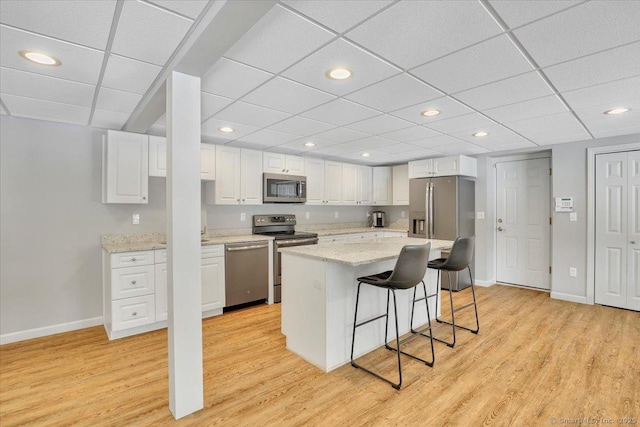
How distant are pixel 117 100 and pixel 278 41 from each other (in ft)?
5.71

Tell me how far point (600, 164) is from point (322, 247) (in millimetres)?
3953

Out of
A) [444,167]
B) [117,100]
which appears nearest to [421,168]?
[444,167]

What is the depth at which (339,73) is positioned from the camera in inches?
85.0

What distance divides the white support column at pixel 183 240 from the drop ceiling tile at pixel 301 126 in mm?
1366

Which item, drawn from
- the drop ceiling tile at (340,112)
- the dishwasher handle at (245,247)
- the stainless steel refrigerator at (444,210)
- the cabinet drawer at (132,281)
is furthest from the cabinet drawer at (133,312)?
the stainless steel refrigerator at (444,210)

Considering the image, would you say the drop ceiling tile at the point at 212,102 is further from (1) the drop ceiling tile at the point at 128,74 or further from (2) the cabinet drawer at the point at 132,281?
(2) the cabinet drawer at the point at 132,281

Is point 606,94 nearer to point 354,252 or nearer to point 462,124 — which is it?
point 462,124

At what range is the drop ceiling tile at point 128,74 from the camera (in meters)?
2.01

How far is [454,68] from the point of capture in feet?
6.85

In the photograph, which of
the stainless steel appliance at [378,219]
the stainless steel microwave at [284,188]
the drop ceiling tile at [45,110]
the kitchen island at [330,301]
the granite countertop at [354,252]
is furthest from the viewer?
the stainless steel appliance at [378,219]

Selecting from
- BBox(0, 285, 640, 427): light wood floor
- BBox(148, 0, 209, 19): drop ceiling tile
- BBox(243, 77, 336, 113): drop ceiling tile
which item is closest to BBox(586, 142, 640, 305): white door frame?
BBox(0, 285, 640, 427): light wood floor

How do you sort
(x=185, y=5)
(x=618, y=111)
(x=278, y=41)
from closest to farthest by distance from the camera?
(x=185, y=5) → (x=278, y=41) → (x=618, y=111)

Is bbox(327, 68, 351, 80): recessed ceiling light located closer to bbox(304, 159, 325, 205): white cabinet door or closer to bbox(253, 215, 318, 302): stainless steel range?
bbox(253, 215, 318, 302): stainless steel range

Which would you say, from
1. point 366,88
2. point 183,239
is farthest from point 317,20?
point 183,239
